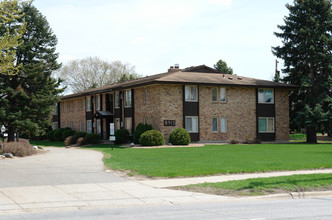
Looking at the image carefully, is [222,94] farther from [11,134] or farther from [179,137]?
[11,134]

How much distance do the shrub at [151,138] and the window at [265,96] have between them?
1199cm

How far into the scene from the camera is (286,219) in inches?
366

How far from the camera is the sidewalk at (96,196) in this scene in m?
11.2

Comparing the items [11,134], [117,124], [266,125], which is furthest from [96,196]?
[266,125]

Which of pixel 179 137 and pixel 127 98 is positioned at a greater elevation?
pixel 127 98

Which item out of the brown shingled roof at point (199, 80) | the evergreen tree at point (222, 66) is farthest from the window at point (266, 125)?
the evergreen tree at point (222, 66)

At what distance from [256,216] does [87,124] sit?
42.3 m

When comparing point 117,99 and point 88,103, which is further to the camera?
point 88,103

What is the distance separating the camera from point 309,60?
4194 cm

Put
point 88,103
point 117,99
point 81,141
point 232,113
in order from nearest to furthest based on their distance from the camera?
point 81,141
point 232,113
point 117,99
point 88,103

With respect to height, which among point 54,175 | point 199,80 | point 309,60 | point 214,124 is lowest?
point 54,175

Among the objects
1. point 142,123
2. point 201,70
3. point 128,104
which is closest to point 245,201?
point 142,123

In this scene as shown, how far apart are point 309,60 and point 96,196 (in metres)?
33.9

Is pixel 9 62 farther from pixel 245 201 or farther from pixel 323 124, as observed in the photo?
Result: pixel 323 124
